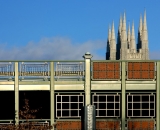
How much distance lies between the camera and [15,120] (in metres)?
21.3

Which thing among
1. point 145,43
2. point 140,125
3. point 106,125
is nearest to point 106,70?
point 106,125

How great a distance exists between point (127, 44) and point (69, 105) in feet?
414

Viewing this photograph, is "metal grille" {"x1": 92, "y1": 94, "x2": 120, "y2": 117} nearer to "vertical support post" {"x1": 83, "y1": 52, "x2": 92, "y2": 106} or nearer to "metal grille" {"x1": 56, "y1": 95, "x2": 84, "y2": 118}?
"vertical support post" {"x1": 83, "y1": 52, "x2": 92, "y2": 106}

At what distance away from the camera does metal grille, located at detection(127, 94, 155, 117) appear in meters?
21.7

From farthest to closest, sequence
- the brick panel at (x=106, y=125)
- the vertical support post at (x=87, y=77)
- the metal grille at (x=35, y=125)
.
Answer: the brick panel at (x=106, y=125), the vertical support post at (x=87, y=77), the metal grille at (x=35, y=125)

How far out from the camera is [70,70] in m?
21.5

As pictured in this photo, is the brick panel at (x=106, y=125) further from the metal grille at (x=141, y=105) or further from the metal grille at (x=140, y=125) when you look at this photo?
the metal grille at (x=141, y=105)

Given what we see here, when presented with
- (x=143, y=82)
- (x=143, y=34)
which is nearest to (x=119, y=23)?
(x=143, y=34)

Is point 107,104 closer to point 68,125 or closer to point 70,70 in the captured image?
point 68,125

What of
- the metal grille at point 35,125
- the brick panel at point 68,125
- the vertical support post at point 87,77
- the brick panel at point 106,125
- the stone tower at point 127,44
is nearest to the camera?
the metal grille at point 35,125

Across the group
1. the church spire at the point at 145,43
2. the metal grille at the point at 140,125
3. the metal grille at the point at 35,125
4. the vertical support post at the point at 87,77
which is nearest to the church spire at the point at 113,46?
the church spire at the point at 145,43

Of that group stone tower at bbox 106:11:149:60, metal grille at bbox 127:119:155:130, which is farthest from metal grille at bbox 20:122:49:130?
stone tower at bbox 106:11:149:60

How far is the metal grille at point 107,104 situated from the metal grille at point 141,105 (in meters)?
0.55

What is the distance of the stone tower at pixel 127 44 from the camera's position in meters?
143
